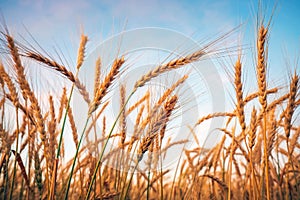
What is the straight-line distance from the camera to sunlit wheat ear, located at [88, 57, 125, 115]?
188 centimetres

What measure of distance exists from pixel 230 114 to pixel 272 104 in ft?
2.18

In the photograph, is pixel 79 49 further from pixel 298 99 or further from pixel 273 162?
pixel 273 162

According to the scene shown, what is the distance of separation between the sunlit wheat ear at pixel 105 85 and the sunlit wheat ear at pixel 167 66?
18 centimetres

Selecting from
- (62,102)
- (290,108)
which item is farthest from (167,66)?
(62,102)

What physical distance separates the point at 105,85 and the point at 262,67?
1.14 metres

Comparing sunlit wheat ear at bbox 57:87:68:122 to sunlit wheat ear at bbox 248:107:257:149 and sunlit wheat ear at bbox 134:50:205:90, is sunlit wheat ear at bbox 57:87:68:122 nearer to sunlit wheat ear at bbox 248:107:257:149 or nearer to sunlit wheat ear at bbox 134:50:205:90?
sunlit wheat ear at bbox 134:50:205:90

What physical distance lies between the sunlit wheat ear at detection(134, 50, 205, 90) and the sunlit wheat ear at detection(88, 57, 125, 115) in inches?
6.9

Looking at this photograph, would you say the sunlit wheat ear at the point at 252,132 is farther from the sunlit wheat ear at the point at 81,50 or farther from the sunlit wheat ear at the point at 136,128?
the sunlit wheat ear at the point at 81,50

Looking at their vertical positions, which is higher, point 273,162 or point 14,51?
point 14,51

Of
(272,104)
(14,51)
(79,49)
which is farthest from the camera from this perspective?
(272,104)

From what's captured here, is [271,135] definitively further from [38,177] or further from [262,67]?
[38,177]

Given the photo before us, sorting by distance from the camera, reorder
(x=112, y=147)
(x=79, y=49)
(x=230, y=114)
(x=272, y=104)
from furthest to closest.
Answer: (x=230, y=114), (x=272, y=104), (x=112, y=147), (x=79, y=49)

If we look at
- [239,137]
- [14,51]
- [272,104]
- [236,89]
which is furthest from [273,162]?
[14,51]

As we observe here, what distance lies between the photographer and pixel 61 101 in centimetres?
318
